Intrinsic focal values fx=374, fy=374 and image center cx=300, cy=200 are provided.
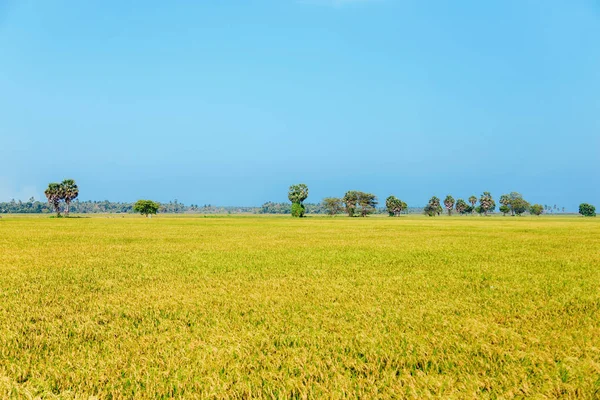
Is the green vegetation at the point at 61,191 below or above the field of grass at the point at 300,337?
above

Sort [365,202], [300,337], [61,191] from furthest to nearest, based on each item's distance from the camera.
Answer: [365,202] → [61,191] → [300,337]

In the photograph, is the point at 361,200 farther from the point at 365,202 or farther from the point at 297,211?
the point at 297,211

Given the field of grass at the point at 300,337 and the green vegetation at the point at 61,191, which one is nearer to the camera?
the field of grass at the point at 300,337

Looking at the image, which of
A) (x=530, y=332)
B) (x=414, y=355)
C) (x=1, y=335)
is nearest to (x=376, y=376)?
(x=414, y=355)

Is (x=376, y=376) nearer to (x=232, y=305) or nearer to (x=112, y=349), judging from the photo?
(x=112, y=349)

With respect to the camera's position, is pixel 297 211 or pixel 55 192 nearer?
pixel 55 192

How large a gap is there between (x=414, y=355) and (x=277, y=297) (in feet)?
12.3

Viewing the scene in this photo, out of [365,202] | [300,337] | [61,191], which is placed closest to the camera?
[300,337]

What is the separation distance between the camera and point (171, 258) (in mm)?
15547

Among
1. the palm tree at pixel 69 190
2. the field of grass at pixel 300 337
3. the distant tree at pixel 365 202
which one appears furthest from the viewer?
the distant tree at pixel 365 202

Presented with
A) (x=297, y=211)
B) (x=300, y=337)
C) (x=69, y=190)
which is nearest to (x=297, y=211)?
(x=297, y=211)

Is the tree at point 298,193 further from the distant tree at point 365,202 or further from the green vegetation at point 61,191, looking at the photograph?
the green vegetation at point 61,191

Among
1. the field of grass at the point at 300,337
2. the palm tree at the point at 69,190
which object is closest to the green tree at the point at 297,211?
the palm tree at the point at 69,190

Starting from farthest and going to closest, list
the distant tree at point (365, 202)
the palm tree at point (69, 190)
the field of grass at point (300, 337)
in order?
the distant tree at point (365, 202)
the palm tree at point (69, 190)
the field of grass at point (300, 337)
